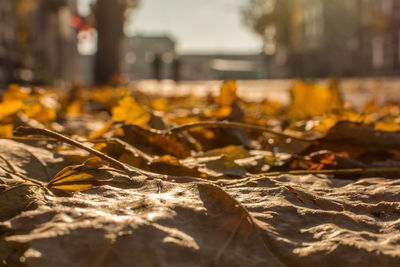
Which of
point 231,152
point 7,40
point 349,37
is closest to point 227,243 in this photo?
point 231,152

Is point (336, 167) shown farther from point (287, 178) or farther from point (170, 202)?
point (170, 202)

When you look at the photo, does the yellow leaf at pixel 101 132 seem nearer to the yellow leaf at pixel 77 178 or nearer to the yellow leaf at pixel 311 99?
the yellow leaf at pixel 77 178

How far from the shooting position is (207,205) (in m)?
0.66

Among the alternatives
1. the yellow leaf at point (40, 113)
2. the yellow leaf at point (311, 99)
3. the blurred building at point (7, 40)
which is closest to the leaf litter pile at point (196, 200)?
the yellow leaf at point (40, 113)

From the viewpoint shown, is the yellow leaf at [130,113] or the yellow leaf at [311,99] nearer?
the yellow leaf at [130,113]

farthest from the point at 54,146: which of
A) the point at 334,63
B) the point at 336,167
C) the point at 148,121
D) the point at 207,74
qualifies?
the point at 207,74

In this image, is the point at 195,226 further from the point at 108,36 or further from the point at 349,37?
the point at 349,37

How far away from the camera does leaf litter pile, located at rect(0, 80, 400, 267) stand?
540 mm

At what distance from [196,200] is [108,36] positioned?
35.6 feet

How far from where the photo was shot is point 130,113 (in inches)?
45.1

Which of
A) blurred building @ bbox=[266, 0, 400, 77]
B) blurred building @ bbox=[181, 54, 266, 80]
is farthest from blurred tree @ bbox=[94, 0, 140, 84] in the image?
blurred building @ bbox=[181, 54, 266, 80]

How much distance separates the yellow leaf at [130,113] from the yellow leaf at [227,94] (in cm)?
32

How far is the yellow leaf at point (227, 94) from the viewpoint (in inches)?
54.3

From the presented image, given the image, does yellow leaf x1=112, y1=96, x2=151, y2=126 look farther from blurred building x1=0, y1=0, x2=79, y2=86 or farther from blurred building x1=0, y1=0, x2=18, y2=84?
blurred building x1=0, y1=0, x2=18, y2=84
